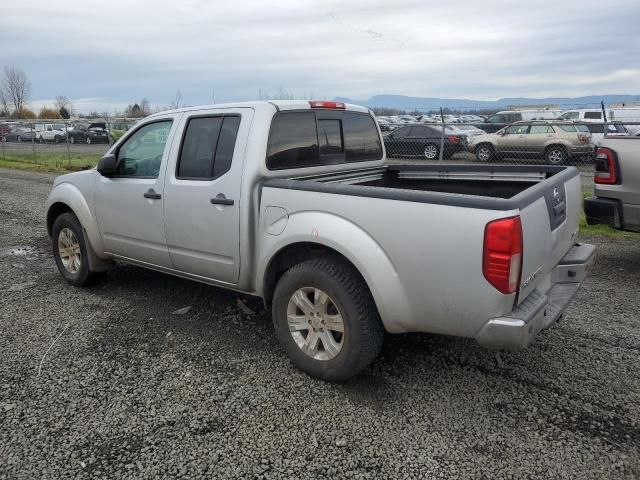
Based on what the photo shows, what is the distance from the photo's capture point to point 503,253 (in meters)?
2.72

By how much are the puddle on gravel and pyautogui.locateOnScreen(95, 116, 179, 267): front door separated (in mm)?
2609

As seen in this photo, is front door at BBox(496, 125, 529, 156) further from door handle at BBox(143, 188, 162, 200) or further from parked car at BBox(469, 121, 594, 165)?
door handle at BBox(143, 188, 162, 200)

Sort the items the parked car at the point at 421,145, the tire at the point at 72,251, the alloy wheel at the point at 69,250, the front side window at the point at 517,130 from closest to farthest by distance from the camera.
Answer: the tire at the point at 72,251
the alloy wheel at the point at 69,250
the front side window at the point at 517,130
the parked car at the point at 421,145

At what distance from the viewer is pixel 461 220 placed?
2805 mm

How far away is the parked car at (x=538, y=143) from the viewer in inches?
615

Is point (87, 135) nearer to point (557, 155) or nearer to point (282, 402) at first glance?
point (557, 155)

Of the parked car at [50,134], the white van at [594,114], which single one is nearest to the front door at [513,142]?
the white van at [594,114]

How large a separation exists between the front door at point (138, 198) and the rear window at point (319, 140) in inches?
40.5

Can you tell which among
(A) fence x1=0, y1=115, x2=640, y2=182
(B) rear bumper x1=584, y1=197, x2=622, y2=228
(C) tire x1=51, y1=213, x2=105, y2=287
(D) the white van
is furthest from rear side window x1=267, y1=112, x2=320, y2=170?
(D) the white van

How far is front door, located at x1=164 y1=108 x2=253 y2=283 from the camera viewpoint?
3.88 m

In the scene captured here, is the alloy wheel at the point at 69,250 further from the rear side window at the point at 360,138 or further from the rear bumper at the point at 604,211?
the rear bumper at the point at 604,211

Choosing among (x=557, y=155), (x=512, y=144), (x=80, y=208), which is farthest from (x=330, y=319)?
(x=512, y=144)

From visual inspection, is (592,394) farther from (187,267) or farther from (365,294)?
(187,267)

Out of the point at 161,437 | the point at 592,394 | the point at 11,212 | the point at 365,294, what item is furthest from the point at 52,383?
the point at 11,212
